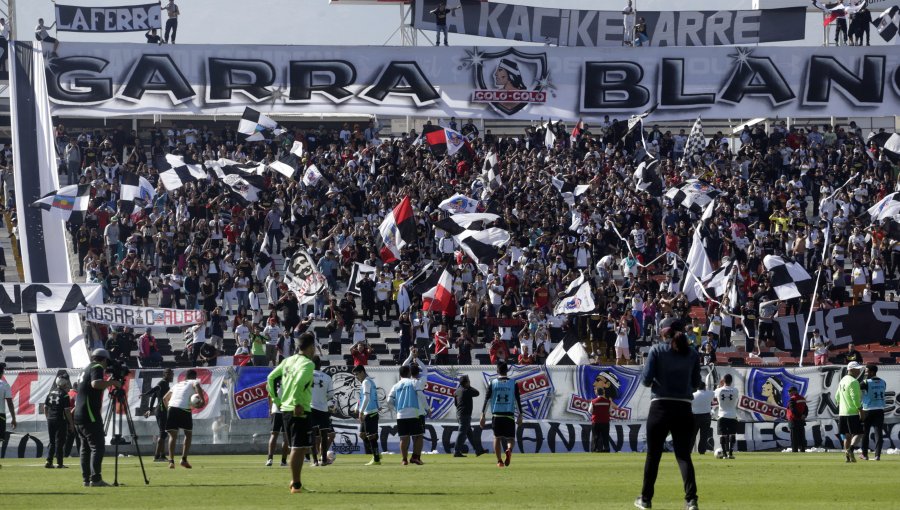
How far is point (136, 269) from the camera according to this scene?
37156mm

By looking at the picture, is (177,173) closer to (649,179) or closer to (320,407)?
(649,179)

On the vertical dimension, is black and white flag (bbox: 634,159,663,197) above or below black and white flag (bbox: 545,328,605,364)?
above

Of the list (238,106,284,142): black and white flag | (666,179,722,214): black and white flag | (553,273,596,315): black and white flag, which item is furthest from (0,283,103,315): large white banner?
(666,179,722,214): black and white flag

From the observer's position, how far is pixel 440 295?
35.1 meters

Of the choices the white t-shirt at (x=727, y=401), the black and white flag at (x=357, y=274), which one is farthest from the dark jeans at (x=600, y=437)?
the black and white flag at (x=357, y=274)

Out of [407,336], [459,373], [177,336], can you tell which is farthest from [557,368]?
[177,336]

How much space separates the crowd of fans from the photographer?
53.0 ft

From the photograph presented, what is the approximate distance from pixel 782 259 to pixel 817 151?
1251 centimetres

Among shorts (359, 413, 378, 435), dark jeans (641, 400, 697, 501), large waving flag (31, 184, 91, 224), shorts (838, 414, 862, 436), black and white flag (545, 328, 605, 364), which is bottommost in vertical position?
shorts (359, 413, 378, 435)

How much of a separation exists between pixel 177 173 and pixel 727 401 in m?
20.8

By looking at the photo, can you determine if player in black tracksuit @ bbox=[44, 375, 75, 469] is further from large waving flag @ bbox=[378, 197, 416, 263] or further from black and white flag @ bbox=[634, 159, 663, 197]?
black and white flag @ bbox=[634, 159, 663, 197]

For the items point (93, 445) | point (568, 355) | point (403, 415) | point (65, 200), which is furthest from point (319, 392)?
point (65, 200)

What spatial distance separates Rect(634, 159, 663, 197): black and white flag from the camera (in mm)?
43000

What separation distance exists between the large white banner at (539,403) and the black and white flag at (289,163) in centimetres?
1405
